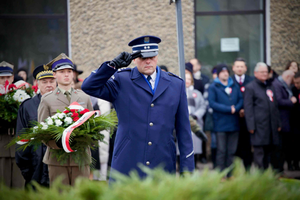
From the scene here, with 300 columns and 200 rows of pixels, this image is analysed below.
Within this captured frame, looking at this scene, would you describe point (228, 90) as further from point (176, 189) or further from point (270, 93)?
point (176, 189)

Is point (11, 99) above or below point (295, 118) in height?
above

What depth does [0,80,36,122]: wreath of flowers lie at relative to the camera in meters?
5.46

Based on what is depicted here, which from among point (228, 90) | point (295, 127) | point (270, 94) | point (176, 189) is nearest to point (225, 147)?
point (228, 90)

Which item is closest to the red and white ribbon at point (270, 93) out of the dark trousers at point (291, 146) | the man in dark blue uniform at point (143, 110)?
the dark trousers at point (291, 146)

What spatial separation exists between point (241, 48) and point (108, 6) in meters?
3.62

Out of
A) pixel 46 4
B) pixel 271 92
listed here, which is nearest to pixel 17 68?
pixel 46 4

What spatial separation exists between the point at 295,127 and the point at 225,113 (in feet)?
5.43

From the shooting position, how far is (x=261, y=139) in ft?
22.3

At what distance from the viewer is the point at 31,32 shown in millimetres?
9656

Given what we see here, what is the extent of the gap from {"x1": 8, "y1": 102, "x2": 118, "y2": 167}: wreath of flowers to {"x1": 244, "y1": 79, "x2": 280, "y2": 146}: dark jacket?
360 centimetres

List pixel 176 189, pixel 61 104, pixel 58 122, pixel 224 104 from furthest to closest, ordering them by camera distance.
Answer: pixel 224 104
pixel 61 104
pixel 58 122
pixel 176 189

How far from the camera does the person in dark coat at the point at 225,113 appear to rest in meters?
7.00

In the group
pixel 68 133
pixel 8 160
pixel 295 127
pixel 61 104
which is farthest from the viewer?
pixel 295 127

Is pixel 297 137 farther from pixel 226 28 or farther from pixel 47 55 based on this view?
pixel 47 55
